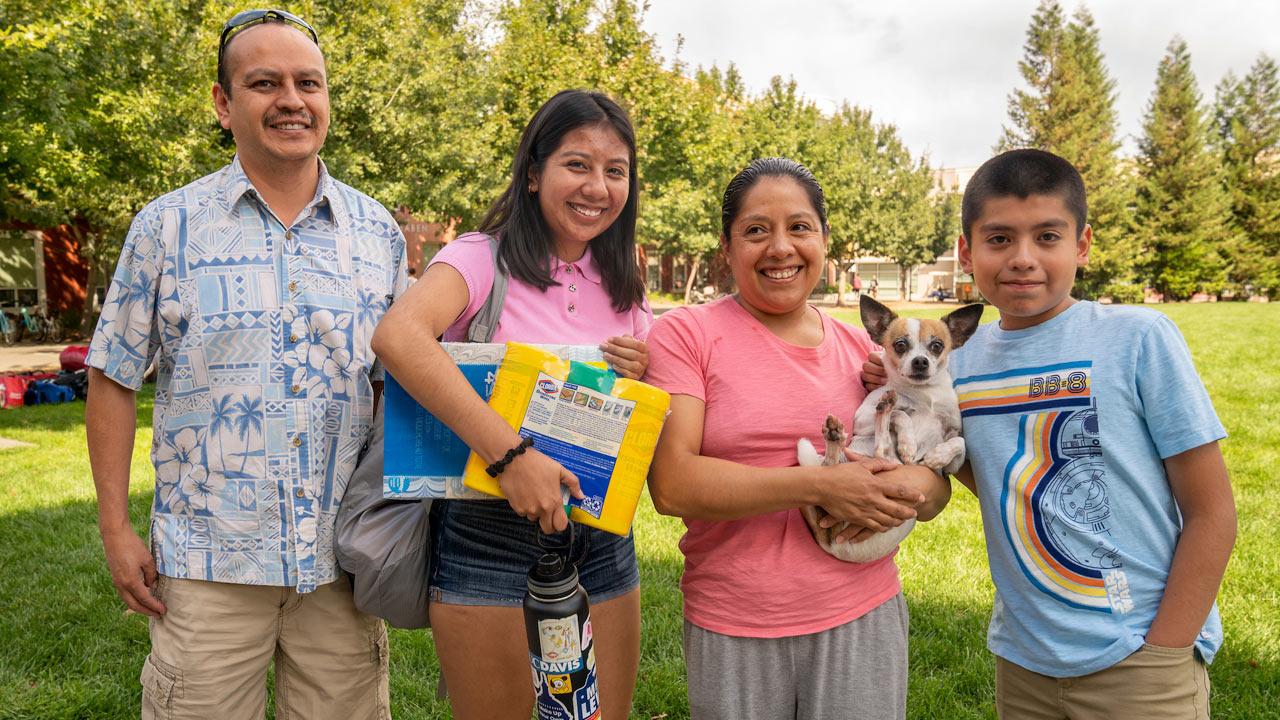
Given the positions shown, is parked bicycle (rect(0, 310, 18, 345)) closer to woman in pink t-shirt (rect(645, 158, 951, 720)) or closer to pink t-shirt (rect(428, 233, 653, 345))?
pink t-shirt (rect(428, 233, 653, 345))

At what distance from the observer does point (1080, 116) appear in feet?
144

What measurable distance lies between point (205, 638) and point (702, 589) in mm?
1437

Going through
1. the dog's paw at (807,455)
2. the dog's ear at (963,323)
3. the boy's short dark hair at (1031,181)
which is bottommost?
the dog's paw at (807,455)

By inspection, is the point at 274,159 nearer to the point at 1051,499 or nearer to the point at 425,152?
the point at 1051,499

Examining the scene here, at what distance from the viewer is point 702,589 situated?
204cm

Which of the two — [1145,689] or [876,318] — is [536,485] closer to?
[876,318]

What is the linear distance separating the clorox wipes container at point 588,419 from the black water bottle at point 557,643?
6.8 inches

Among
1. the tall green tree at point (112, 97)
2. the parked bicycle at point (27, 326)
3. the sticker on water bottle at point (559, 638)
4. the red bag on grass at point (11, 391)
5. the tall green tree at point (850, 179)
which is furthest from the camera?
the tall green tree at point (850, 179)

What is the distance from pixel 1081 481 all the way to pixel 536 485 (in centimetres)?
142

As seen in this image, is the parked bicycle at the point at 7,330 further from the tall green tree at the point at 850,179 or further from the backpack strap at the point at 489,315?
the tall green tree at the point at 850,179

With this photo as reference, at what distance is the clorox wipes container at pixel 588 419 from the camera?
1888 millimetres

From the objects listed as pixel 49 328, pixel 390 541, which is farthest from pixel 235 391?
pixel 49 328

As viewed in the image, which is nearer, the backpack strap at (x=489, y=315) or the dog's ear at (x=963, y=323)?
the backpack strap at (x=489, y=315)

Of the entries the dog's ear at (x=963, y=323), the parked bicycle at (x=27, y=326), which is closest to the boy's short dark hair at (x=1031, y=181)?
the dog's ear at (x=963, y=323)
